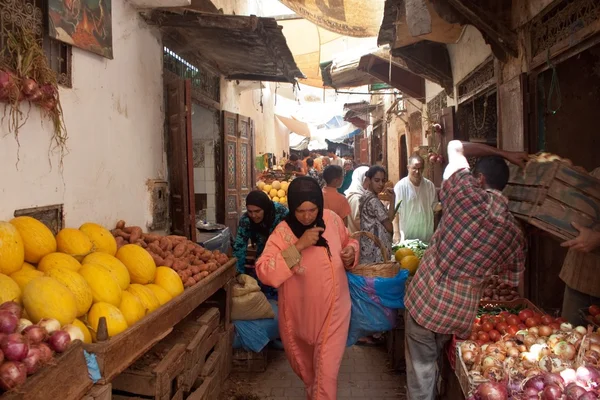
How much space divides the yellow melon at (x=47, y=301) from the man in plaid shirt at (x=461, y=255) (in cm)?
208

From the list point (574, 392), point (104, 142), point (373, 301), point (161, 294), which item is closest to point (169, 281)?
point (161, 294)

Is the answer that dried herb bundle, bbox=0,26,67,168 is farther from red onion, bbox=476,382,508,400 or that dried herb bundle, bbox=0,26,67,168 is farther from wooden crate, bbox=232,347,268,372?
red onion, bbox=476,382,508,400

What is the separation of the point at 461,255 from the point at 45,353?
2.22m

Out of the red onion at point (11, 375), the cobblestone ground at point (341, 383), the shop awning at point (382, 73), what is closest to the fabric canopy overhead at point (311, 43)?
the shop awning at point (382, 73)

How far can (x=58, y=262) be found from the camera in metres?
2.91

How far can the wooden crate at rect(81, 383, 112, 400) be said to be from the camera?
2.24 m

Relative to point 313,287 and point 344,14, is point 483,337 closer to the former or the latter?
point 313,287

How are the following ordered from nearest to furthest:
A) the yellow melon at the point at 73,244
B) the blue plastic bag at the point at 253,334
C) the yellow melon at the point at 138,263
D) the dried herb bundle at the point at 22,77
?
1. the dried herb bundle at the point at 22,77
2. the yellow melon at the point at 73,244
3. the yellow melon at the point at 138,263
4. the blue plastic bag at the point at 253,334

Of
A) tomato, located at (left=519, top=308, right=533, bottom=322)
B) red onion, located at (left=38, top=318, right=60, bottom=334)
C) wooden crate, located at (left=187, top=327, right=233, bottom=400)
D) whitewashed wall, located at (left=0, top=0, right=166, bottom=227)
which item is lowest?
wooden crate, located at (left=187, top=327, right=233, bottom=400)

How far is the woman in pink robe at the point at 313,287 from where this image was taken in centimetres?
329

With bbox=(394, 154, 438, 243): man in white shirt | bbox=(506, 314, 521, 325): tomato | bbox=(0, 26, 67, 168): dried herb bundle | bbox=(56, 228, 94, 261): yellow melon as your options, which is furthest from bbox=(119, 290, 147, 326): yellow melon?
bbox=(394, 154, 438, 243): man in white shirt

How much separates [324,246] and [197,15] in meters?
3.27

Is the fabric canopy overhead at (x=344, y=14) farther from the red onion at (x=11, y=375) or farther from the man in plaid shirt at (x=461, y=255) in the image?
the red onion at (x=11, y=375)

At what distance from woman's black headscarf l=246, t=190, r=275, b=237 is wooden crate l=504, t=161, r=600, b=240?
2410 millimetres
